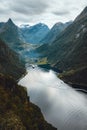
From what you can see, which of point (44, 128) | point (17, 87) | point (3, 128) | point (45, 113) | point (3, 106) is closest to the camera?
point (3, 128)

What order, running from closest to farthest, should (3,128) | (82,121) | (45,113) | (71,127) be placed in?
(3,128) → (71,127) → (82,121) → (45,113)

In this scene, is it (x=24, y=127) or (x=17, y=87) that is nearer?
(x=24, y=127)

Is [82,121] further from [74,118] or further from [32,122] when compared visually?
[32,122]

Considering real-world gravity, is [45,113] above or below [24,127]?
above

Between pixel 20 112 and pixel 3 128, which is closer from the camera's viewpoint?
pixel 3 128

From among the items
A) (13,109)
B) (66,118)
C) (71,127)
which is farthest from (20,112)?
(66,118)

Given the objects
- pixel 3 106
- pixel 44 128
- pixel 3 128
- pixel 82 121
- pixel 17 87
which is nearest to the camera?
pixel 3 128

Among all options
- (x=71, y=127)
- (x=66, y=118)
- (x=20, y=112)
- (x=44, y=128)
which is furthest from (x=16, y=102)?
(x=66, y=118)

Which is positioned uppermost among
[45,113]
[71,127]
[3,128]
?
[45,113]

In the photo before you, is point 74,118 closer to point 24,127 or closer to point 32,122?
point 32,122
